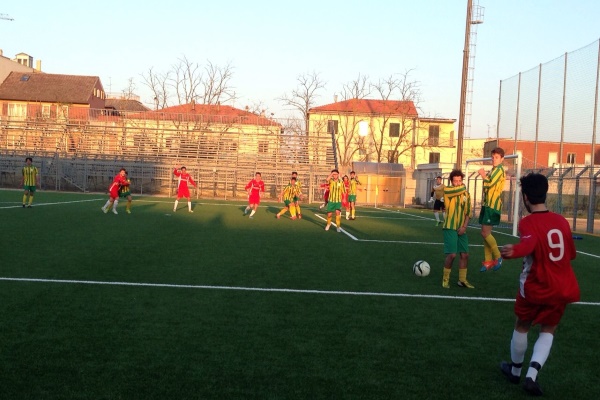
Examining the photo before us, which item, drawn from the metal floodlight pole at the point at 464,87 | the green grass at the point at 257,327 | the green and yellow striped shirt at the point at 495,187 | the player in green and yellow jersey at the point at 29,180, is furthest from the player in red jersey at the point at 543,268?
the player in green and yellow jersey at the point at 29,180

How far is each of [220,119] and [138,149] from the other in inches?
274

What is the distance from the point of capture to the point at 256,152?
43.6m

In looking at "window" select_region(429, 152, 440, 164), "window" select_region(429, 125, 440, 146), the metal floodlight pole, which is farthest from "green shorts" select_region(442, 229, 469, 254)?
"window" select_region(429, 125, 440, 146)

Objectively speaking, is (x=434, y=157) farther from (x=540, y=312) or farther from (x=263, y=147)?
(x=540, y=312)

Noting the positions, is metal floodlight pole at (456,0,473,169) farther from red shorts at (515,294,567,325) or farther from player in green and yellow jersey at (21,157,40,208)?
red shorts at (515,294,567,325)

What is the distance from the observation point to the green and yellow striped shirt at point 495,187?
33.0 ft

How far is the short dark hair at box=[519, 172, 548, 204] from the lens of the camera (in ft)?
15.3

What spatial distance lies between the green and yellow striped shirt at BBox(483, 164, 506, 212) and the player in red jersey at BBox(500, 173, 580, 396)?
214 inches

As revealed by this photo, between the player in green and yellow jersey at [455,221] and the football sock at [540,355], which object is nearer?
the football sock at [540,355]

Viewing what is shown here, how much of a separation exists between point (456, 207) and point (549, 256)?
4367 millimetres

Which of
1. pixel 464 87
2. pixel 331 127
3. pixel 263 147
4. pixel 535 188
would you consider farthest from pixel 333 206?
pixel 331 127

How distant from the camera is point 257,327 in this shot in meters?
6.31

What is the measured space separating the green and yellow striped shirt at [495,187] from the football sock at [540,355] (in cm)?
555

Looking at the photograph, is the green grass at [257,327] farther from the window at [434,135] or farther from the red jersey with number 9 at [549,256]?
the window at [434,135]
